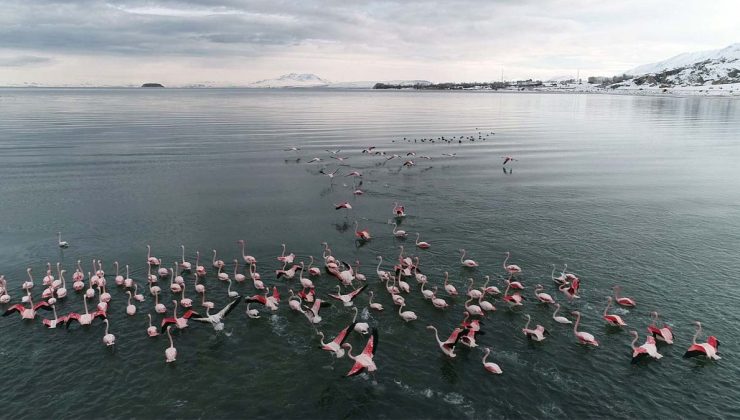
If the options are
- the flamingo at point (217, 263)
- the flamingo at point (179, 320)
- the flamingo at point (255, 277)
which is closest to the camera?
the flamingo at point (179, 320)

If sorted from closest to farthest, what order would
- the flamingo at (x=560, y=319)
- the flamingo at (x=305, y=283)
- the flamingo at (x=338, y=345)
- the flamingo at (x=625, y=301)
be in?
the flamingo at (x=338, y=345), the flamingo at (x=560, y=319), the flamingo at (x=625, y=301), the flamingo at (x=305, y=283)

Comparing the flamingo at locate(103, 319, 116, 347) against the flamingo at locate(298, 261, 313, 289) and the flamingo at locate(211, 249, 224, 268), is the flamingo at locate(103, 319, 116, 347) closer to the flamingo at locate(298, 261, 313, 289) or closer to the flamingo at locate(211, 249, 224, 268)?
the flamingo at locate(211, 249, 224, 268)

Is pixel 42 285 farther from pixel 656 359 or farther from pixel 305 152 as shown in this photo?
pixel 305 152

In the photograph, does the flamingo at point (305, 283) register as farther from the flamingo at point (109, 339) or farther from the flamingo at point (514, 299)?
the flamingo at point (514, 299)

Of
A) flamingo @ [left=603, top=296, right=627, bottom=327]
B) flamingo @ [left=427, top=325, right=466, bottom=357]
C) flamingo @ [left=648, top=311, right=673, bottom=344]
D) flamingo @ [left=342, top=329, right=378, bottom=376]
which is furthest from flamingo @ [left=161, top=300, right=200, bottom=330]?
flamingo @ [left=648, top=311, right=673, bottom=344]

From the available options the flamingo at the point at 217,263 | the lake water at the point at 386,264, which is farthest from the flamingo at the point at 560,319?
the flamingo at the point at 217,263

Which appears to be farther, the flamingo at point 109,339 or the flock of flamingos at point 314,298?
the flamingo at point 109,339

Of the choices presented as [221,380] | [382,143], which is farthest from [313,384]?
[382,143]
